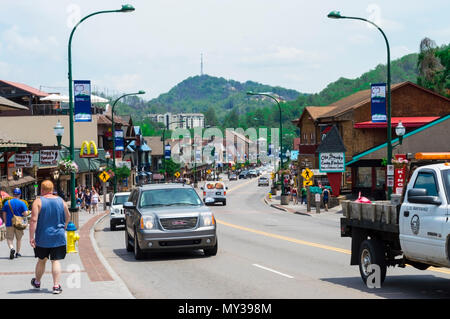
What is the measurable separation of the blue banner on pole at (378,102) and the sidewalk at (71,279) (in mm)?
18036

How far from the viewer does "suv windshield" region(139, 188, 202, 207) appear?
60.6 feet

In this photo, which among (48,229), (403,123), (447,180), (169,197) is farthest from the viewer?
(403,123)

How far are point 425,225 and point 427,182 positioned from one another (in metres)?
0.81

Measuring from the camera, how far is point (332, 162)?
161 feet

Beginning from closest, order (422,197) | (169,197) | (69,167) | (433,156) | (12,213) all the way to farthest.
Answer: (422,197) < (433,156) < (12,213) < (169,197) < (69,167)

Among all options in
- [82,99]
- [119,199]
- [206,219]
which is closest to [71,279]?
[206,219]

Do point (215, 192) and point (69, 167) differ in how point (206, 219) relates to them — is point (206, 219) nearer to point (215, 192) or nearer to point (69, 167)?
point (69, 167)

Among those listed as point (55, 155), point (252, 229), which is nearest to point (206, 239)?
point (252, 229)

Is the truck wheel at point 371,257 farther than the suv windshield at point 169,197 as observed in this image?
No

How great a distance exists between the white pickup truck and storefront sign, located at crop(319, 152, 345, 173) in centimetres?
3608

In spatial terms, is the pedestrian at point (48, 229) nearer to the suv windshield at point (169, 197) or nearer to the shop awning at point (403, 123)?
the suv windshield at point (169, 197)

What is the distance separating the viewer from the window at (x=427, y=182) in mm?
10805

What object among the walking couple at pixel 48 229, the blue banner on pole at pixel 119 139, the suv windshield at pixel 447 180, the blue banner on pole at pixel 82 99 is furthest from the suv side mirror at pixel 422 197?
the blue banner on pole at pixel 119 139
